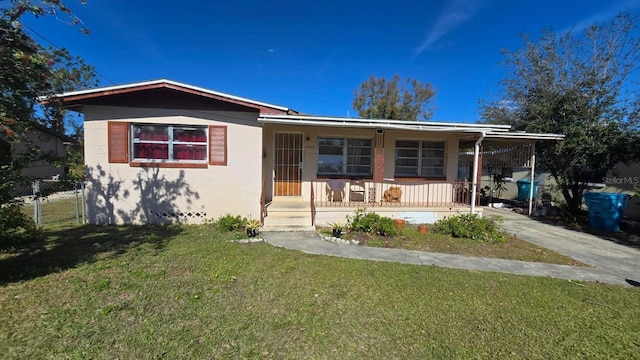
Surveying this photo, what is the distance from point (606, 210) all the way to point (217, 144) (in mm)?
11550

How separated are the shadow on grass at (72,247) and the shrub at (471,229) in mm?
6736

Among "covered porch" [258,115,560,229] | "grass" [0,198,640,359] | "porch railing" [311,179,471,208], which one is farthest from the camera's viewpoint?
"porch railing" [311,179,471,208]

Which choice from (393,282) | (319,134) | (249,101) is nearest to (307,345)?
(393,282)

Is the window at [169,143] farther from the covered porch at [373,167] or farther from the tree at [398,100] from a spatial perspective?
the tree at [398,100]

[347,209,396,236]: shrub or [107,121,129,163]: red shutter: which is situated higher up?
[107,121,129,163]: red shutter

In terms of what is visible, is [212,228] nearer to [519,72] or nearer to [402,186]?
[402,186]

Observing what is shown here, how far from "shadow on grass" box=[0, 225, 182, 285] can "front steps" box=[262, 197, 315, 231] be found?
2.24 metres

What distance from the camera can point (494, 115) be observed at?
39.4ft

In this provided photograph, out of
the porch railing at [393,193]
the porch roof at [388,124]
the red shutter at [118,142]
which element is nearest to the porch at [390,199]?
the porch railing at [393,193]

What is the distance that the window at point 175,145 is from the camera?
749 centimetres

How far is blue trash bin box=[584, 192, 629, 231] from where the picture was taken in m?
8.16

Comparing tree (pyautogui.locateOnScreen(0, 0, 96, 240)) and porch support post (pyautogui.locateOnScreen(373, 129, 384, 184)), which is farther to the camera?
porch support post (pyautogui.locateOnScreen(373, 129, 384, 184))

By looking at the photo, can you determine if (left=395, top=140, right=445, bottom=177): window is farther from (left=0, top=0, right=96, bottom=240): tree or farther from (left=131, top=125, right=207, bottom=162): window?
(left=0, top=0, right=96, bottom=240): tree

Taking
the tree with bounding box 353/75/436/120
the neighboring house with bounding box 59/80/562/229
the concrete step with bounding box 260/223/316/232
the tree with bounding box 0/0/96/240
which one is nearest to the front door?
the neighboring house with bounding box 59/80/562/229
